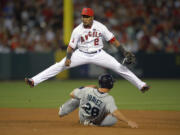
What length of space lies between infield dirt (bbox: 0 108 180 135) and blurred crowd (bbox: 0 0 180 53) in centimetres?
893

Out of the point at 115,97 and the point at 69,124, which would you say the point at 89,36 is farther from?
the point at 115,97

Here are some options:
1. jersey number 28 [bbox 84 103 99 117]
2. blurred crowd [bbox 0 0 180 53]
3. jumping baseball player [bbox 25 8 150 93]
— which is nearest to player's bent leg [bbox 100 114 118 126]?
jersey number 28 [bbox 84 103 99 117]

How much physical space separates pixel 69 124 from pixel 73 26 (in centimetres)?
1200

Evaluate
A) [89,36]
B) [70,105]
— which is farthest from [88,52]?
[70,105]

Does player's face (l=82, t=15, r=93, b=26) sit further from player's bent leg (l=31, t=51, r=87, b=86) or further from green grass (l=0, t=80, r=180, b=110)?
green grass (l=0, t=80, r=180, b=110)

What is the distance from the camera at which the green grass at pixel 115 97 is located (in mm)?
11159

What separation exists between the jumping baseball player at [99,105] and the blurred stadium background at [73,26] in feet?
30.6

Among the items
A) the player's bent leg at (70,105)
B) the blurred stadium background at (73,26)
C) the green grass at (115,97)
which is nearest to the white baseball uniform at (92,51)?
the player's bent leg at (70,105)

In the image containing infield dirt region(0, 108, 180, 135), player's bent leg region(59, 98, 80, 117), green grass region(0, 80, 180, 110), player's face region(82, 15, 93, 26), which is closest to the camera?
infield dirt region(0, 108, 180, 135)

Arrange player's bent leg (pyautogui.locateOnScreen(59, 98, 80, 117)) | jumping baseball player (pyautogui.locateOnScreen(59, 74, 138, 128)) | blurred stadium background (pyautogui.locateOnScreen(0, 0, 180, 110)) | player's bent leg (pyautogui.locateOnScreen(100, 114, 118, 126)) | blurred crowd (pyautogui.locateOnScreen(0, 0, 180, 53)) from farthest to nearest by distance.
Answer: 1. blurred crowd (pyautogui.locateOnScreen(0, 0, 180, 53))
2. blurred stadium background (pyautogui.locateOnScreen(0, 0, 180, 110))
3. player's bent leg (pyautogui.locateOnScreen(59, 98, 80, 117))
4. player's bent leg (pyautogui.locateOnScreen(100, 114, 118, 126))
5. jumping baseball player (pyautogui.locateOnScreen(59, 74, 138, 128))

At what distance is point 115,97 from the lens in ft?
42.5

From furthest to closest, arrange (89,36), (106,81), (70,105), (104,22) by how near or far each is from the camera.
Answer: (104,22) → (89,36) → (70,105) → (106,81)

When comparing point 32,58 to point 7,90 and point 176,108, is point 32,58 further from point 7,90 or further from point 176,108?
point 176,108

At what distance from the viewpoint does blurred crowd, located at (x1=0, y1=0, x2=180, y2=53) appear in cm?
1888
